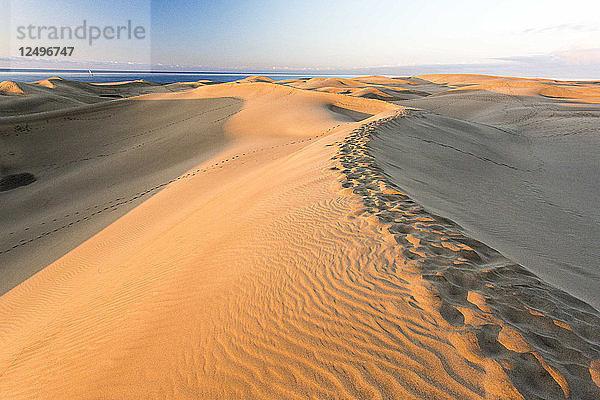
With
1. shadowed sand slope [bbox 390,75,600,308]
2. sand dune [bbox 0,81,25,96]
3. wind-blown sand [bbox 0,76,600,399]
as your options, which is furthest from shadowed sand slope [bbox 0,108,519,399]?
sand dune [bbox 0,81,25,96]

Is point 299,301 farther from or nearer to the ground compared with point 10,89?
nearer to the ground

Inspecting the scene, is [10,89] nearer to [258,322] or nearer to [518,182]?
[258,322]

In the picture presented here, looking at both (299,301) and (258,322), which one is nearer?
(258,322)

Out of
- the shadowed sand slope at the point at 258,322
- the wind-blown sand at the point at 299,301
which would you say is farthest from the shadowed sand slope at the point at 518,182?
the shadowed sand slope at the point at 258,322

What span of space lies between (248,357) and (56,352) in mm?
2205

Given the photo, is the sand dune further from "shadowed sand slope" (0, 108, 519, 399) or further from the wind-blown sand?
"shadowed sand slope" (0, 108, 519, 399)

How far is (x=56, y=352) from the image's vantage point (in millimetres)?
3197

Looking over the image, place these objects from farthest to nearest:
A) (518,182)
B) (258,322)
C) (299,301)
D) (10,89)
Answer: (10,89)
(518,182)
(299,301)
(258,322)

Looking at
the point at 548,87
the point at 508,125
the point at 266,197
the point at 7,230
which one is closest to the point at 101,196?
the point at 7,230

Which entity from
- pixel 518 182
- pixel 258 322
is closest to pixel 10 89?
pixel 258 322

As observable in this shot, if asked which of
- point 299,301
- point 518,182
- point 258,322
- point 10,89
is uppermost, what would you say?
point 10,89

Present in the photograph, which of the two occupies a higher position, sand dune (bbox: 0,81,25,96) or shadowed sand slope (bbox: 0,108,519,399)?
sand dune (bbox: 0,81,25,96)

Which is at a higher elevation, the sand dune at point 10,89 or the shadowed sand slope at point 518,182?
the sand dune at point 10,89

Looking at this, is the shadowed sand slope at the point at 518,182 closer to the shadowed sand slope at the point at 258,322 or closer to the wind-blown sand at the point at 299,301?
the wind-blown sand at the point at 299,301
